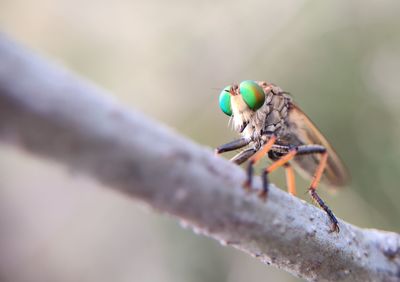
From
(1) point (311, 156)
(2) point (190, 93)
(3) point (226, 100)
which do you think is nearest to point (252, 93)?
(3) point (226, 100)

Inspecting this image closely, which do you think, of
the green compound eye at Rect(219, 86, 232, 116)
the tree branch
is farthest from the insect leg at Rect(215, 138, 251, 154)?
the tree branch

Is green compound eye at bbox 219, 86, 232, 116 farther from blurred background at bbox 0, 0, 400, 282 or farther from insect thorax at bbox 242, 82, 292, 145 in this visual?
blurred background at bbox 0, 0, 400, 282

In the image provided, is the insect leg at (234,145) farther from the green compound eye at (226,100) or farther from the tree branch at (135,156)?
the tree branch at (135,156)

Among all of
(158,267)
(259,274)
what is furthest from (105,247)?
(259,274)

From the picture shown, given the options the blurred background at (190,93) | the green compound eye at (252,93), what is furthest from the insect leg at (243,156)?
the blurred background at (190,93)

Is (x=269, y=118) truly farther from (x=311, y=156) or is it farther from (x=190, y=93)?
(x=190, y=93)

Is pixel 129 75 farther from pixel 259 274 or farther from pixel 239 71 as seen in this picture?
pixel 259 274
